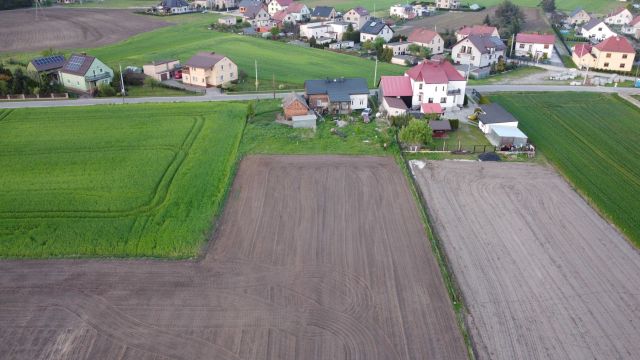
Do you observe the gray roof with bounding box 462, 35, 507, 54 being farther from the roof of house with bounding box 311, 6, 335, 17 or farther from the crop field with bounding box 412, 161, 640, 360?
the roof of house with bounding box 311, 6, 335, 17

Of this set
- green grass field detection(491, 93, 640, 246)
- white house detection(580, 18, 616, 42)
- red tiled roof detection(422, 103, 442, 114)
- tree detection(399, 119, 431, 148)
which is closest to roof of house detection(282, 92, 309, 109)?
tree detection(399, 119, 431, 148)

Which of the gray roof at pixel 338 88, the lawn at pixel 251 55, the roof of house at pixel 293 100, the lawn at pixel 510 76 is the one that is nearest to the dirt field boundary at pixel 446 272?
the roof of house at pixel 293 100

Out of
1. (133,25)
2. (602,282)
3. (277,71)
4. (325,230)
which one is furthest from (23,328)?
(133,25)

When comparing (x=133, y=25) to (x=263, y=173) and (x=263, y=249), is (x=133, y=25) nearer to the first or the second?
(x=263, y=173)

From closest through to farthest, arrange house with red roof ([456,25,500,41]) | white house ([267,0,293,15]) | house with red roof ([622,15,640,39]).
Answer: house with red roof ([456,25,500,41]) → house with red roof ([622,15,640,39]) → white house ([267,0,293,15])

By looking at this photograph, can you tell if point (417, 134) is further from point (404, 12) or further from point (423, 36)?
point (404, 12)

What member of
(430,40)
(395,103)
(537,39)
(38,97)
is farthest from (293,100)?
(537,39)

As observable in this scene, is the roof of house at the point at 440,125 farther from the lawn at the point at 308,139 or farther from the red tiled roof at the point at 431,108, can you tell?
the lawn at the point at 308,139
